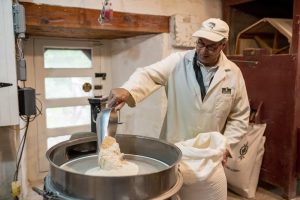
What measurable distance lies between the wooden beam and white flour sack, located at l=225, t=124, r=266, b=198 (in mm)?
1180

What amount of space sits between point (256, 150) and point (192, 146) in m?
1.37

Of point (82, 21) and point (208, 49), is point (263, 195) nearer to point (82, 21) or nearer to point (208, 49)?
point (208, 49)

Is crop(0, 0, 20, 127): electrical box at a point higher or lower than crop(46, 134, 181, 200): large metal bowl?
higher

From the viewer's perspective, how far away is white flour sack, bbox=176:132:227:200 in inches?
48.6

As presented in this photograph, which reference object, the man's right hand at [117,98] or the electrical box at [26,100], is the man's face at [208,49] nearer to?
the man's right hand at [117,98]

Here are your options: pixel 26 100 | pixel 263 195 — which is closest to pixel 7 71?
pixel 26 100

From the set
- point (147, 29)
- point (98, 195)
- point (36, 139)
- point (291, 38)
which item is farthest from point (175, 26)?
point (98, 195)

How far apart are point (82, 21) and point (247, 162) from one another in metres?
1.75

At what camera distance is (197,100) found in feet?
5.76

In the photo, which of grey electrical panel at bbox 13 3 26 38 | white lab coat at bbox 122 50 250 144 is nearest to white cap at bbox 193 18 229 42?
white lab coat at bbox 122 50 250 144

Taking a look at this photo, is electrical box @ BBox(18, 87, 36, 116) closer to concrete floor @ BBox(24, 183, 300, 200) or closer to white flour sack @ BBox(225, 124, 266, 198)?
→ concrete floor @ BBox(24, 183, 300, 200)

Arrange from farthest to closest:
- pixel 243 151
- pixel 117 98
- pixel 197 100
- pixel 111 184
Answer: pixel 243 151 → pixel 197 100 → pixel 117 98 → pixel 111 184

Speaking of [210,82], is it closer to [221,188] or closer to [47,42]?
[221,188]

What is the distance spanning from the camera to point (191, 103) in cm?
177
